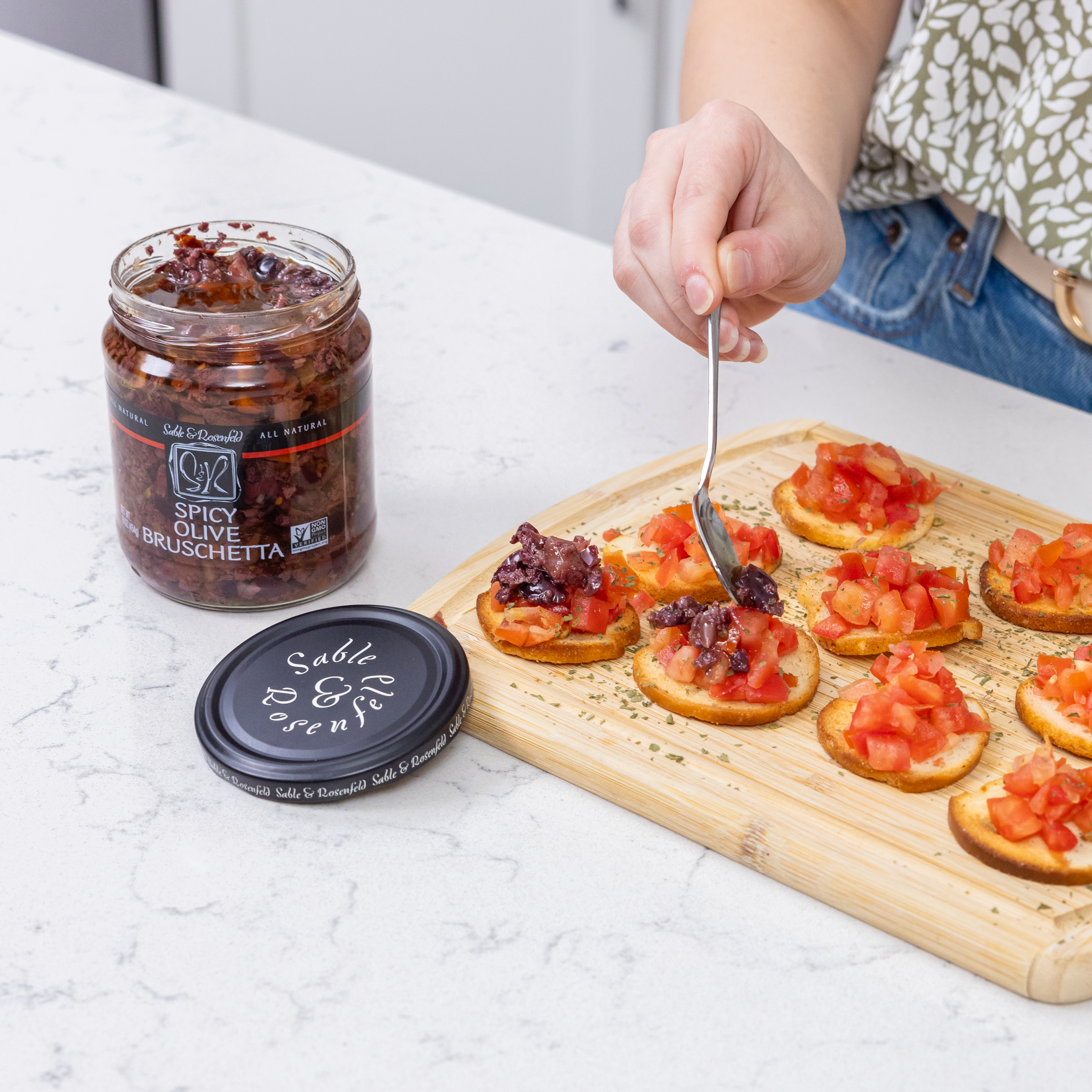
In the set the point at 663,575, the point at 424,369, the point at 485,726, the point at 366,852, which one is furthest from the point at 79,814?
the point at 424,369

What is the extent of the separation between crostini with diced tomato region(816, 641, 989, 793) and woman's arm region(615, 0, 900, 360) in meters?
0.53

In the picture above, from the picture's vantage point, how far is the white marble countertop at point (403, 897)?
1.15 meters

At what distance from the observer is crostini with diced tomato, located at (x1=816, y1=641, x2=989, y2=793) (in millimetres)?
1430

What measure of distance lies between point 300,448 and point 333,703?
1.05ft

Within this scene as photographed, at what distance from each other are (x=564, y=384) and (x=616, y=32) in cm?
320

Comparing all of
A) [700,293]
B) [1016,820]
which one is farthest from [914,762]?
[700,293]

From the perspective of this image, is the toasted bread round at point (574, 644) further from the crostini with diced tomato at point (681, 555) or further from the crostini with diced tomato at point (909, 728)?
the crostini with diced tomato at point (909, 728)

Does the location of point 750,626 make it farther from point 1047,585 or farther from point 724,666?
point 1047,585

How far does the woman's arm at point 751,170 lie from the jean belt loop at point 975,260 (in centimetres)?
28

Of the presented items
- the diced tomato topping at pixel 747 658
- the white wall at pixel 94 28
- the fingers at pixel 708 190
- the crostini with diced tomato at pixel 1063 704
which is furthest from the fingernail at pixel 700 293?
the white wall at pixel 94 28

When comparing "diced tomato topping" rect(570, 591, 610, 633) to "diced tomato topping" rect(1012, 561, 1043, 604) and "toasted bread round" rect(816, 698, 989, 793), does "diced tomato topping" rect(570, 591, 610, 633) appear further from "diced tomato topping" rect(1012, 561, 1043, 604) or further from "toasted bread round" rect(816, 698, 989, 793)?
"diced tomato topping" rect(1012, 561, 1043, 604)

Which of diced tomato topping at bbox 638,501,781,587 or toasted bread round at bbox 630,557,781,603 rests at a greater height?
diced tomato topping at bbox 638,501,781,587

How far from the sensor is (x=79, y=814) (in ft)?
4.55

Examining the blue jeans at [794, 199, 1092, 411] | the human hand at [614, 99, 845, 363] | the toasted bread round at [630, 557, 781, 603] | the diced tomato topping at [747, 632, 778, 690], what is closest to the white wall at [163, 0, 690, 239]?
the blue jeans at [794, 199, 1092, 411]
